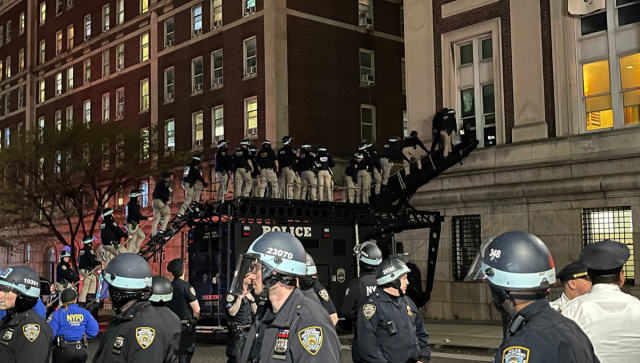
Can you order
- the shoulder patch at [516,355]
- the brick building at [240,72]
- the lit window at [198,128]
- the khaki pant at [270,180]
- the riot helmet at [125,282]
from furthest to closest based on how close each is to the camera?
the lit window at [198,128] < the brick building at [240,72] < the khaki pant at [270,180] < the riot helmet at [125,282] < the shoulder patch at [516,355]

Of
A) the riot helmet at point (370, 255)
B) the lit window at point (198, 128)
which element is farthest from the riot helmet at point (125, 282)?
the lit window at point (198, 128)

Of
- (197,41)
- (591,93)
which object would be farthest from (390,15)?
(591,93)

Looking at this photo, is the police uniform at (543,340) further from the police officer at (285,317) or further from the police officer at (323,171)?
the police officer at (323,171)

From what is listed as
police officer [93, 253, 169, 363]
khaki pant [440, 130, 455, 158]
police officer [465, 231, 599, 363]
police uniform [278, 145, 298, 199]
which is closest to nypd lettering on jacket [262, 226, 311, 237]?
police uniform [278, 145, 298, 199]

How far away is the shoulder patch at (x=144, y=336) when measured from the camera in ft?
16.3

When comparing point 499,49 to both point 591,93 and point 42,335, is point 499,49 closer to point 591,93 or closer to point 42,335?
point 591,93

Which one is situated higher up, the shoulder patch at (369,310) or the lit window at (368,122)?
the lit window at (368,122)

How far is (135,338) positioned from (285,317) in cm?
123

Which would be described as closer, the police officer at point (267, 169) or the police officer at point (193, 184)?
the police officer at point (193, 184)

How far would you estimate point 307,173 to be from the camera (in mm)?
24609

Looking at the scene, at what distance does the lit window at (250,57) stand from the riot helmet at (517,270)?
3503cm

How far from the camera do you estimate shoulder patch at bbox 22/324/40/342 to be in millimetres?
5902

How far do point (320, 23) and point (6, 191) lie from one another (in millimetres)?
18673

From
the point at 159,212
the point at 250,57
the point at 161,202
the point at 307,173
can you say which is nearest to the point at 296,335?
the point at 159,212
